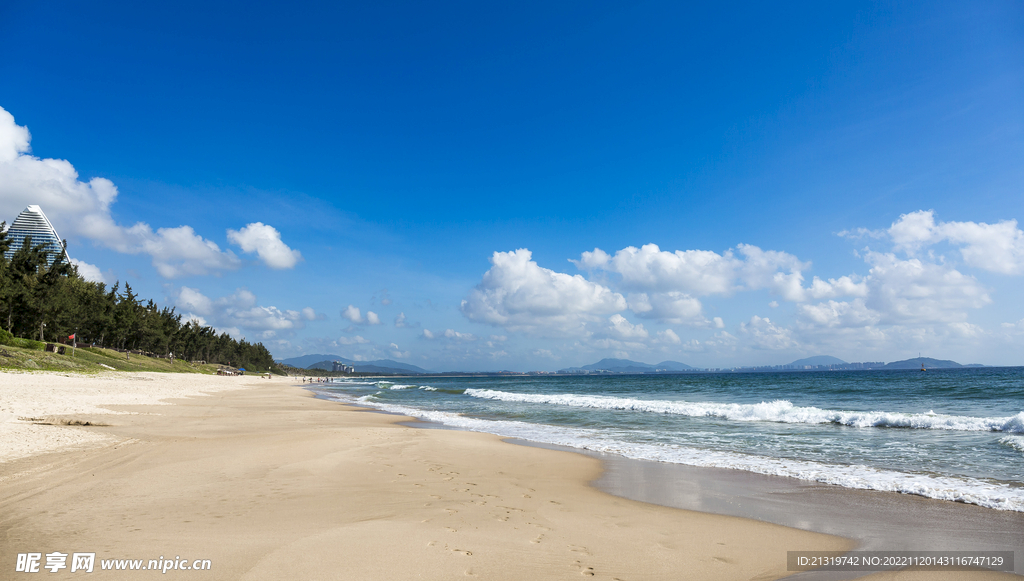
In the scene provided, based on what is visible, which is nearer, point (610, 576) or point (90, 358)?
point (610, 576)

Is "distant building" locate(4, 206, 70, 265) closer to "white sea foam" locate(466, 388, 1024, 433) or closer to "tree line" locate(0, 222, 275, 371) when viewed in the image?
"tree line" locate(0, 222, 275, 371)

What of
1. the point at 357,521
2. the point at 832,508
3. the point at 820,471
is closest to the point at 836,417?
the point at 820,471

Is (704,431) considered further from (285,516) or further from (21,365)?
(21,365)

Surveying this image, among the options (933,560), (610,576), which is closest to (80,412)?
(610,576)

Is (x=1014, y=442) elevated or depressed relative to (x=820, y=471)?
elevated

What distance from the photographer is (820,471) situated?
9.62m

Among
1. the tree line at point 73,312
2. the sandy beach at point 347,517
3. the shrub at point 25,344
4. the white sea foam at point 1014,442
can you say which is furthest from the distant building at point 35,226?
the white sea foam at point 1014,442

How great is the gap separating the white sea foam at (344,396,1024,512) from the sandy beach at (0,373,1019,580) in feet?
8.32

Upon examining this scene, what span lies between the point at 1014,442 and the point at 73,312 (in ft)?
285

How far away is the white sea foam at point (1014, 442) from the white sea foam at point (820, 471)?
214 inches

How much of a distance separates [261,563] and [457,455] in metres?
7.31

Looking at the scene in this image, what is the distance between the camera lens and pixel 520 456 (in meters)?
11.5

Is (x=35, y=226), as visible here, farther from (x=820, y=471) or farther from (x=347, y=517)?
(x=820, y=471)

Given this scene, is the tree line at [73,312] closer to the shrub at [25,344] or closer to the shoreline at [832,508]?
the shrub at [25,344]
